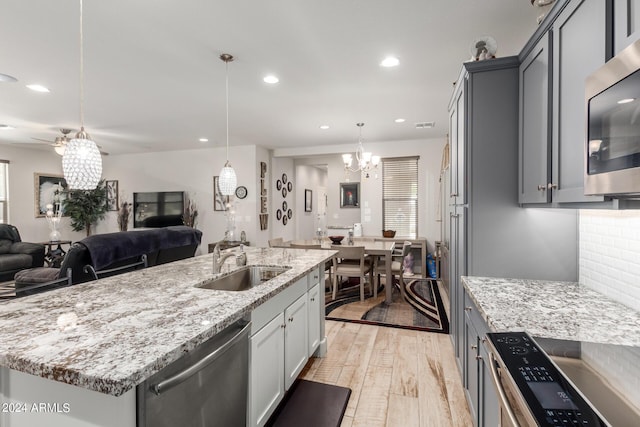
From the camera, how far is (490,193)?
1.91m

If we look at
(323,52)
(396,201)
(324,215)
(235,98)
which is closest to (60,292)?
(323,52)

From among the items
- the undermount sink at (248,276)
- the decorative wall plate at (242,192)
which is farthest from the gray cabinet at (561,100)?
the decorative wall plate at (242,192)

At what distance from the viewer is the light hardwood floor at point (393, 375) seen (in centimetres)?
200

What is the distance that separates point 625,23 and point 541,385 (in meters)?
1.15

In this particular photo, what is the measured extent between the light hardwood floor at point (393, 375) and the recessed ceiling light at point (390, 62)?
2.62 m

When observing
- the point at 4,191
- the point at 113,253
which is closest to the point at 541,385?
the point at 113,253

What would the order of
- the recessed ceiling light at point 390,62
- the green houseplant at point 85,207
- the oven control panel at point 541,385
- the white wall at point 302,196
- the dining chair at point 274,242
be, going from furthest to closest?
the white wall at point 302,196 → the green houseplant at point 85,207 → the dining chair at point 274,242 → the recessed ceiling light at point 390,62 → the oven control panel at point 541,385

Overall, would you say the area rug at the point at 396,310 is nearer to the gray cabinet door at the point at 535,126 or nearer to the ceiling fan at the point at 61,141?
the gray cabinet door at the point at 535,126

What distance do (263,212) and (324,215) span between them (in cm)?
332

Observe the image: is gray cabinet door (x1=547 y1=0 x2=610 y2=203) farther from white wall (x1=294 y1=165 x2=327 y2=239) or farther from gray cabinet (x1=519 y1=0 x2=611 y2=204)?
white wall (x1=294 y1=165 x2=327 y2=239)

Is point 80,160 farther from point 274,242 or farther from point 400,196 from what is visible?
point 400,196

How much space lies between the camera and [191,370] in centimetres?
109

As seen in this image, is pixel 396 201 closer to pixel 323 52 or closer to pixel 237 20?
pixel 323 52

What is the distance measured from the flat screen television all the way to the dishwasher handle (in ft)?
19.9
